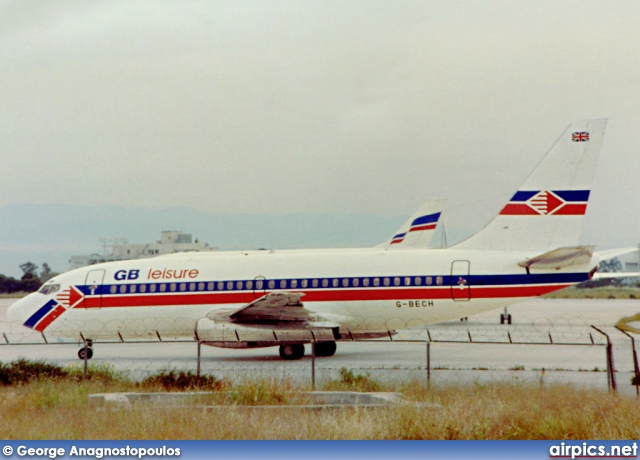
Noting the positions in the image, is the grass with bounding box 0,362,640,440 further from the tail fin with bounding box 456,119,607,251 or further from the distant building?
the distant building

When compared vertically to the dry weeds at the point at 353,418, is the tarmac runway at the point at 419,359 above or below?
below

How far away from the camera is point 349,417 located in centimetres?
1073


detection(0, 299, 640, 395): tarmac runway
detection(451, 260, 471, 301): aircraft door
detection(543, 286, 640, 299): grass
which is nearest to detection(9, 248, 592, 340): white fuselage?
detection(451, 260, 471, 301): aircraft door

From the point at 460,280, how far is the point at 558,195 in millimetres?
3585

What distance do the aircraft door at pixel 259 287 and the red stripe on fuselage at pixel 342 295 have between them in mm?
55

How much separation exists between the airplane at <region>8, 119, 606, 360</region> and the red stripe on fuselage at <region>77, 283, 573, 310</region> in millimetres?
30

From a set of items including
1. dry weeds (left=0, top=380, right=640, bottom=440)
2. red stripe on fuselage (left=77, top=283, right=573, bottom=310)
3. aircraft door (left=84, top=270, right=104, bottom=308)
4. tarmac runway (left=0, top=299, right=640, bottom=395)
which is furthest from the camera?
aircraft door (left=84, top=270, right=104, bottom=308)

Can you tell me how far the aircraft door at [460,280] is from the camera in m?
20.9

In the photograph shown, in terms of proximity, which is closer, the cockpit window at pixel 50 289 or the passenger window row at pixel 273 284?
the passenger window row at pixel 273 284

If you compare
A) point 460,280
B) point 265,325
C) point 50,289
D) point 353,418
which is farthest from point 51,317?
point 353,418

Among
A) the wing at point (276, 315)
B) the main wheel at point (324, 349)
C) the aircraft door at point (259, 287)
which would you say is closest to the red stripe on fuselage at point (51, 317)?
the wing at point (276, 315)

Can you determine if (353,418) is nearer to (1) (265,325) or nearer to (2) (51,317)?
(1) (265,325)

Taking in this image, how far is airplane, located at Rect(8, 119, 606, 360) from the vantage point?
2069 cm

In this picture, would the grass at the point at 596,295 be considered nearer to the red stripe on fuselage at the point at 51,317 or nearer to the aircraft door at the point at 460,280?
the aircraft door at the point at 460,280
